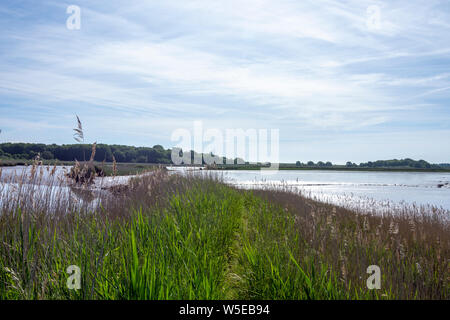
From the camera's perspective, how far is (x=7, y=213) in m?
5.21

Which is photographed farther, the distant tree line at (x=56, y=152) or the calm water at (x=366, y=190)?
the calm water at (x=366, y=190)

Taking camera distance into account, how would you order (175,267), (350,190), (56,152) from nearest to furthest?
1. (175,267)
2. (56,152)
3. (350,190)

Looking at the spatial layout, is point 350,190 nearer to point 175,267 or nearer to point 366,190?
point 366,190

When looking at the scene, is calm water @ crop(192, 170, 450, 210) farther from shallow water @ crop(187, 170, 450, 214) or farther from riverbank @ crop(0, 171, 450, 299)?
riverbank @ crop(0, 171, 450, 299)

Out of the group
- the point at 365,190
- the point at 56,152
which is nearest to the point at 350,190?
the point at 365,190

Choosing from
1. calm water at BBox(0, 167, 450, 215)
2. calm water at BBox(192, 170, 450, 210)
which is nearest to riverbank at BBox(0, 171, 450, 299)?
calm water at BBox(0, 167, 450, 215)

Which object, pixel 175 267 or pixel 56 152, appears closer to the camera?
pixel 175 267

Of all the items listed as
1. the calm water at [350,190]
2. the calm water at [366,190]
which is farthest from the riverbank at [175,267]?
the calm water at [366,190]

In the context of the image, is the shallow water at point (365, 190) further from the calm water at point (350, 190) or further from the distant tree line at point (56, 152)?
the distant tree line at point (56, 152)

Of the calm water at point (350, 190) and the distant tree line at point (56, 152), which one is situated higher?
the distant tree line at point (56, 152)
